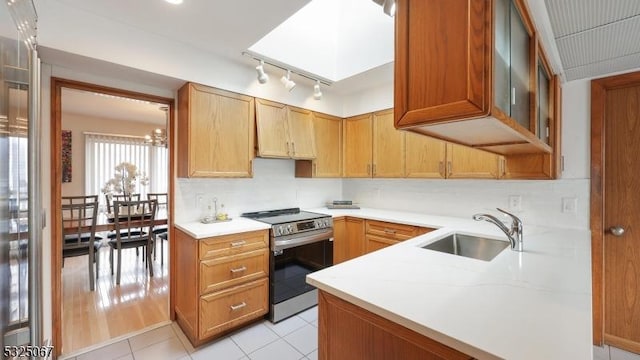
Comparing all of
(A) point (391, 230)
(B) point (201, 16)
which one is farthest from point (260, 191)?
(B) point (201, 16)

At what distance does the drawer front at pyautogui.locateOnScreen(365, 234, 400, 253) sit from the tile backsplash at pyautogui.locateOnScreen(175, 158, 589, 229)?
631 millimetres

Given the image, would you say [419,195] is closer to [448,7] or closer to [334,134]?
[334,134]

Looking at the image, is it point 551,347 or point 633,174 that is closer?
point 551,347

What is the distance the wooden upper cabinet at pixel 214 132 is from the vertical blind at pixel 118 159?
12.9 feet

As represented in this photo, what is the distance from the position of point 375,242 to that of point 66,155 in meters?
5.58

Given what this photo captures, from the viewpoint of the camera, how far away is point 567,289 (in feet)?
3.31

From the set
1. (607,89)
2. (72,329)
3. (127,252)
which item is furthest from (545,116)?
(127,252)

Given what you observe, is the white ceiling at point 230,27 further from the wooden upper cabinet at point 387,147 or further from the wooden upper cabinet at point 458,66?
the wooden upper cabinet at point 387,147

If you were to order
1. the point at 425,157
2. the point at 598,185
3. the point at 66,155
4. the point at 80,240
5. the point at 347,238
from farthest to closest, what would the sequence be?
1. the point at 66,155
2. the point at 80,240
3. the point at 347,238
4. the point at 425,157
5. the point at 598,185

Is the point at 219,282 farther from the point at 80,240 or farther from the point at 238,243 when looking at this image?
the point at 80,240

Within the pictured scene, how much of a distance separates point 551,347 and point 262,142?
2456 millimetres

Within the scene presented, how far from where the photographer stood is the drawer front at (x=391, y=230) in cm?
260

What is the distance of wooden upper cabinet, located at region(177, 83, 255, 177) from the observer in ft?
7.51

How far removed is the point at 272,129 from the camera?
2.80 meters
